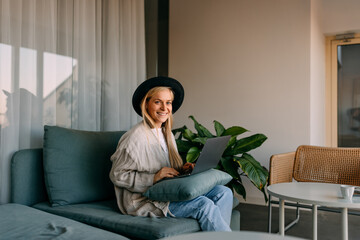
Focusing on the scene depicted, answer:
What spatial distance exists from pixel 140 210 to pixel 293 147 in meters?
2.26

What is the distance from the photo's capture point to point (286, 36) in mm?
3646

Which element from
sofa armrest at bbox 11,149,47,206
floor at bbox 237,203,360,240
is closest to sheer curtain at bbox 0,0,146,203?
sofa armrest at bbox 11,149,47,206

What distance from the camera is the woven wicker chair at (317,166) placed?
2.92 meters

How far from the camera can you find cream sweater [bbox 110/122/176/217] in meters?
1.84

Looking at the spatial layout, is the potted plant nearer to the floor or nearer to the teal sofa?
the floor

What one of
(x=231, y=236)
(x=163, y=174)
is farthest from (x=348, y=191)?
(x=231, y=236)

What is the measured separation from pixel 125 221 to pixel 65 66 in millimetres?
1356

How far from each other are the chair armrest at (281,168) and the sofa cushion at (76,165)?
1.29m

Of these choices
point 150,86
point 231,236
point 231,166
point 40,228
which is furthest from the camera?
point 231,166

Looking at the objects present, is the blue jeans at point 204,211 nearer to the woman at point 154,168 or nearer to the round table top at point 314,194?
the woman at point 154,168

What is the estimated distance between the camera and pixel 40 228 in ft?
5.14

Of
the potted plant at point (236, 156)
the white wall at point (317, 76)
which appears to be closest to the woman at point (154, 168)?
the potted plant at point (236, 156)

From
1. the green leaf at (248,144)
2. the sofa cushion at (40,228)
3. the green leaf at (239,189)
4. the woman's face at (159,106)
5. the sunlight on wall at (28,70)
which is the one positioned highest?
the sunlight on wall at (28,70)

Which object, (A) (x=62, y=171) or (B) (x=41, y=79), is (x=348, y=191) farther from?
(B) (x=41, y=79)
